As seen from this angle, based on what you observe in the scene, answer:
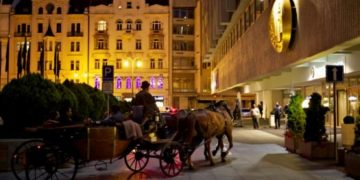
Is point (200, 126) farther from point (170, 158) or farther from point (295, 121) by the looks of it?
point (295, 121)

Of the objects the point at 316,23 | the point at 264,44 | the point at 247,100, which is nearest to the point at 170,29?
the point at 247,100

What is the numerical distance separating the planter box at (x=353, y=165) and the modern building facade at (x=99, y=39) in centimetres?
6951

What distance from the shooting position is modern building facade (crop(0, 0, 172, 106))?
8194 cm

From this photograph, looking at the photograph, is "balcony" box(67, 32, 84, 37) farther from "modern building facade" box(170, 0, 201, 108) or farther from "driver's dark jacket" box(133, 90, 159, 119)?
"driver's dark jacket" box(133, 90, 159, 119)

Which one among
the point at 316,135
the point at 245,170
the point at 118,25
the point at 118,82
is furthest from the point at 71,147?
the point at 118,25

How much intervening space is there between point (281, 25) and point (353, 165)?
40.1ft

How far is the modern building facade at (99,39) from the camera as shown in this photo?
269ft

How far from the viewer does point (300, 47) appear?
861 inches

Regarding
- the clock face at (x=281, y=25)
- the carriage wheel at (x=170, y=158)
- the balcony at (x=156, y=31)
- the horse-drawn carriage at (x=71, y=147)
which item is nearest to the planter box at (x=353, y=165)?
the carriage wheel at (x=170, y=158)

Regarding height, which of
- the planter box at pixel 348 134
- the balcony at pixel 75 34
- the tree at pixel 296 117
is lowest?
the planter box at pixel 348 134

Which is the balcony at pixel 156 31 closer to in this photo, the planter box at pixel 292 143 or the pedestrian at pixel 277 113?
the pedestrian at pixel 277 113

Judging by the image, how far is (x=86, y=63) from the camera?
8200 cm

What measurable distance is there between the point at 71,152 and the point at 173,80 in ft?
238

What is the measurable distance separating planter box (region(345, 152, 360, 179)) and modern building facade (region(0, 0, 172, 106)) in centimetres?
6951
